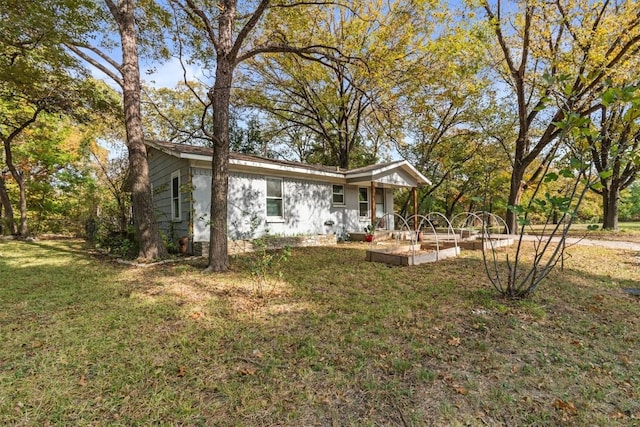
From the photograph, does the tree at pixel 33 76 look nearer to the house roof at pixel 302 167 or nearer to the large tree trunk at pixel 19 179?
the large tree trunk at pixel 19 179

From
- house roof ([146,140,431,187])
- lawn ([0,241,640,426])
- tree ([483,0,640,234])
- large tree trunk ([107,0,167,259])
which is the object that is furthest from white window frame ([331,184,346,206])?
lawn ([0,241,640,426])

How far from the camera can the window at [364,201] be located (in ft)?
45.3

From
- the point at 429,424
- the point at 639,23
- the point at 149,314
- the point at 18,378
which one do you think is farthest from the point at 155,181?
the point at 639,23

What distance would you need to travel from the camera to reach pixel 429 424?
6.45 feet

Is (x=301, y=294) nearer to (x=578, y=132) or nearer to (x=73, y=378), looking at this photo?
(x=73, y=378)

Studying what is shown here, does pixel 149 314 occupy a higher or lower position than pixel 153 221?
lower

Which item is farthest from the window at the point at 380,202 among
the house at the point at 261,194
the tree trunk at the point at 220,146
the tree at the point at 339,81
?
the tree trunk at the point at 220,146

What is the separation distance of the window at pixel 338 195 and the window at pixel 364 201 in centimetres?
124

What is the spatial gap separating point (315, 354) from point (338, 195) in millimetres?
10226

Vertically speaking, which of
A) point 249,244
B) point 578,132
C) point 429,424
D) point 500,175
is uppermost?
point 500,175

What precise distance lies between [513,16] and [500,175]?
11.2 meters

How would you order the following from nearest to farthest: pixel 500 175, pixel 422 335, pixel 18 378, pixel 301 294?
pixel 18 378 → pixel 422 335 → pixel 301 294 → pixel 500 175

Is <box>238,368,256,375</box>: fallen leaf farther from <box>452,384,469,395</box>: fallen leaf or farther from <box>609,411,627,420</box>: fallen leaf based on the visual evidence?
<box>609,411,627,420</box>: fallen leaf

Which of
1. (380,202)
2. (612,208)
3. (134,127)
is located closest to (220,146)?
(134,127)
